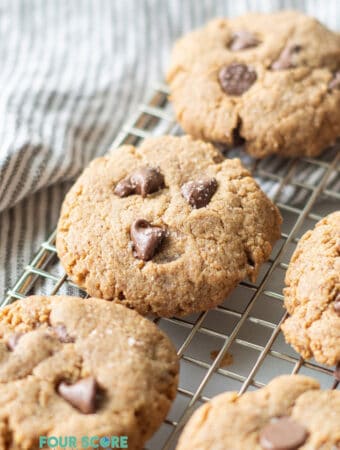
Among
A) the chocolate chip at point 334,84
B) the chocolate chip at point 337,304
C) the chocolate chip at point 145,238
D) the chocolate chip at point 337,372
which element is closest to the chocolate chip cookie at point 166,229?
the chocolate chip at point 145,238

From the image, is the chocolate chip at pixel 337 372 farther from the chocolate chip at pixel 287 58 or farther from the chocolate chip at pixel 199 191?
the chocolate chip at pixel 287 58

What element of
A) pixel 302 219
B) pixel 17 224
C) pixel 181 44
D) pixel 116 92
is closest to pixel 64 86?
pixel 116 92

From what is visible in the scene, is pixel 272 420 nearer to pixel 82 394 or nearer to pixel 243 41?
pixel 82 394

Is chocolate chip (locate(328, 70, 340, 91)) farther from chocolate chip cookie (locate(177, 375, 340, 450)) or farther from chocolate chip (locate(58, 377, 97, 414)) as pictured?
chocolate chip (locate(58, 377, 97, 414))

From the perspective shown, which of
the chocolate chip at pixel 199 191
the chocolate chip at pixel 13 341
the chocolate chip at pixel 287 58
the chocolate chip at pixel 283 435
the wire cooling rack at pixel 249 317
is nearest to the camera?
the chocolate chip at pixel 283 435

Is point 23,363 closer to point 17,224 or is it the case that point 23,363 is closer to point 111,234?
point 111,234

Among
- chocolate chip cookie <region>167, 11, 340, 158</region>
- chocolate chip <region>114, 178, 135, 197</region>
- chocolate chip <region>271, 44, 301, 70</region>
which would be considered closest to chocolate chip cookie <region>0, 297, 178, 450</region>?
chocolate chip <region>114, 178, 135, 197</region>
